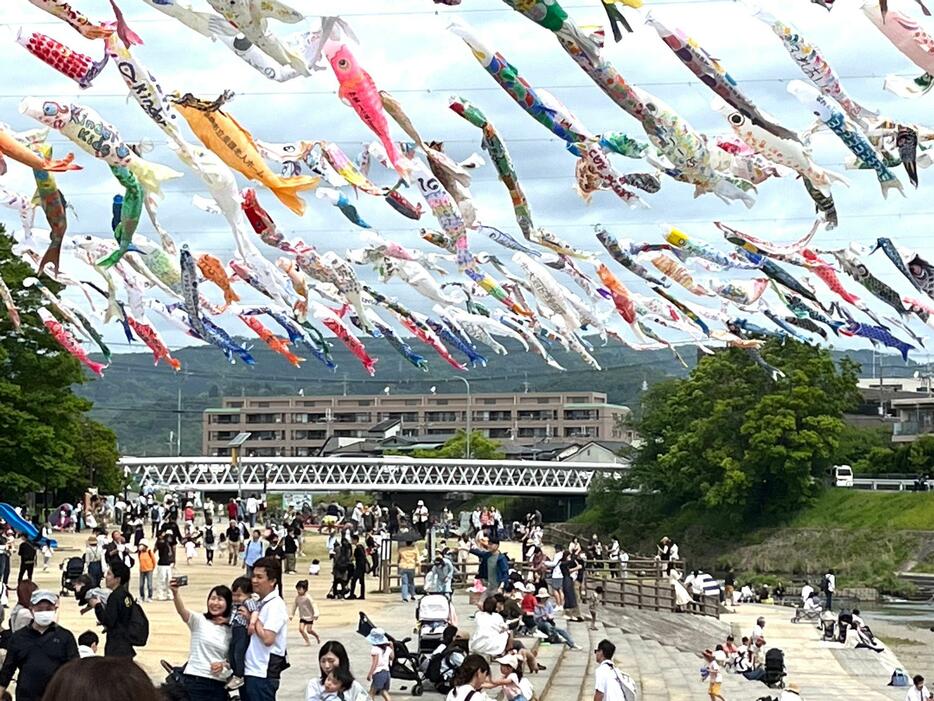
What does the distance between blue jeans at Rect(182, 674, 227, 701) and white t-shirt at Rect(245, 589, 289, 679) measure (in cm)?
22

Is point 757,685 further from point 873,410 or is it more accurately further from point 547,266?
point 873,410

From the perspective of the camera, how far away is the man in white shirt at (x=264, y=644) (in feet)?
34.8

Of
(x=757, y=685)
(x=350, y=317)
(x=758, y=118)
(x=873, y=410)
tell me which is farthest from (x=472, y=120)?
(x=873, y=410)

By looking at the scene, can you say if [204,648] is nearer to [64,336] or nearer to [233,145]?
[233,145]

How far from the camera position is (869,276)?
73.3ft

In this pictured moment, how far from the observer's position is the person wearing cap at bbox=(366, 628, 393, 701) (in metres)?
14.0

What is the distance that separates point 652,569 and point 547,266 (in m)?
16.8

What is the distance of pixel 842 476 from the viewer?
3091 inches

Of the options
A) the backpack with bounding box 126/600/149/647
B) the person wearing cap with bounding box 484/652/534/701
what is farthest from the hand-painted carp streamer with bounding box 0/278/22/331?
the backpack with bounding box 126/600/149/647

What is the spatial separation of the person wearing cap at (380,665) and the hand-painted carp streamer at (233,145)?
5136mm

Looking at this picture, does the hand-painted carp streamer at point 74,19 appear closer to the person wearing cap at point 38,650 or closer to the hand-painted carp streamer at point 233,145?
the hand-painted carp streamer at point 233,145

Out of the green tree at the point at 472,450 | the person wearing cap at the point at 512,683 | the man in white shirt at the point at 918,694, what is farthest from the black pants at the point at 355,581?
the green tree at the point at 472,450

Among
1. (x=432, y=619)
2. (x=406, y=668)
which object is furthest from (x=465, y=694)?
(x=432, y=619)

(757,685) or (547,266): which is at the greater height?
(547,266)
